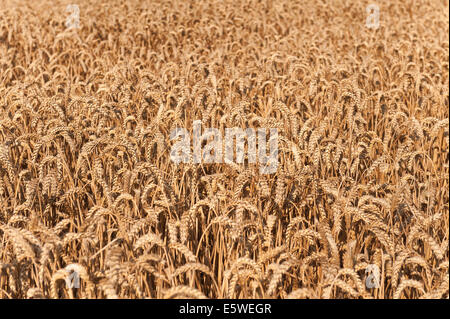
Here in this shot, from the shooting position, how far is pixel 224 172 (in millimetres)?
2779

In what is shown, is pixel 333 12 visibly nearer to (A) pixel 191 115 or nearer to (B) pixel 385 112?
(B) pixel 385 112

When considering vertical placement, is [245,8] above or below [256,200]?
above

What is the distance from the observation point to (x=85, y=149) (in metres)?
2.63

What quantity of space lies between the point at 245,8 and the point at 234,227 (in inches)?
337

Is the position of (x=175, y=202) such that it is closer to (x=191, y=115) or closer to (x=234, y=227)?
(x=234, y=227)

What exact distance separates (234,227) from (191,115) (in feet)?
6.21

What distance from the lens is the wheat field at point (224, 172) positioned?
1.93 metres

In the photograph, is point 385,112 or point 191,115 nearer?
point 191,115

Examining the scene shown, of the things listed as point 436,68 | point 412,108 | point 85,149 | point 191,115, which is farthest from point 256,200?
point 436,68

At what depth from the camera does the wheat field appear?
193 centimetres
